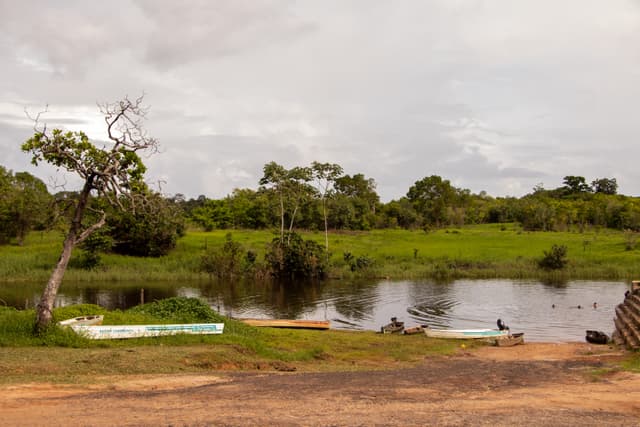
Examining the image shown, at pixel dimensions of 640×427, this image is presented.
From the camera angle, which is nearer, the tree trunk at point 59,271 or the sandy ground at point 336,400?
the sandy ground at point 336,400

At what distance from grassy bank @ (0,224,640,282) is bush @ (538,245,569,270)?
0.76m

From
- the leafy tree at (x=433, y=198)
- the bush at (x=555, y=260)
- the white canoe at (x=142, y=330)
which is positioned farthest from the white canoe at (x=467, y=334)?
the leafy tree at (x=433, y=198)

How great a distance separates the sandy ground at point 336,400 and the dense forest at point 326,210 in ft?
96.8

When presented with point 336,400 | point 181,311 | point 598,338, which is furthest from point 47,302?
point 598,338

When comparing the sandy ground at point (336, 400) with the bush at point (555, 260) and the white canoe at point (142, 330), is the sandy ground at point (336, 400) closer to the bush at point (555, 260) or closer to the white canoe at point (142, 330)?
the white canoe at point (142, 330)

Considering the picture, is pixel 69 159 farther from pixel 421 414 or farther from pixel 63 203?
pixel 421 414

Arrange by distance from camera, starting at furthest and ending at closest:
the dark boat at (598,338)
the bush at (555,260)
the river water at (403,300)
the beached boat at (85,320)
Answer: the bush at (555,260)
the river water at (403,300)
the dark boat at (598,338)
the beached boat at (85,320)

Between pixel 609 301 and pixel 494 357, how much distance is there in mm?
23098

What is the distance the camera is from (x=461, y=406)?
1240cm

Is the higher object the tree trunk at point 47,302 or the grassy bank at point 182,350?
the tree trunk at point 47,302

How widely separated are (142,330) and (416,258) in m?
47.6

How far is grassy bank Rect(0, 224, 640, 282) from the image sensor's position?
57.8 m

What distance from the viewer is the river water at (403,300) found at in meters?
36.7

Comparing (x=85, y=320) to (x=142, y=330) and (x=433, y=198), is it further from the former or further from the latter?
(x=433, y=198)
